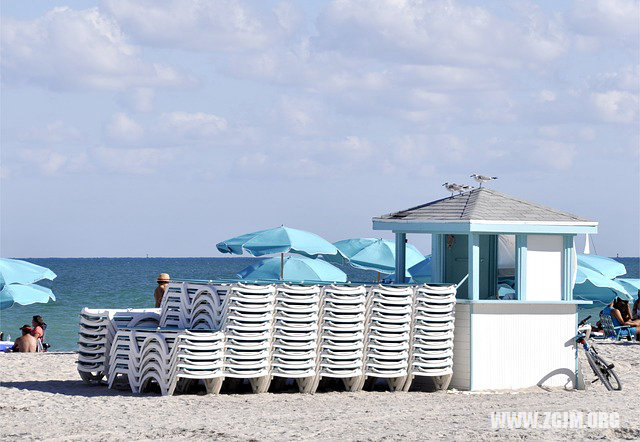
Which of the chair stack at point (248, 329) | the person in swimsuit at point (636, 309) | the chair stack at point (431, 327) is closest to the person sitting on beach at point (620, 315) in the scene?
the person in swimsuit at point (636, 309)

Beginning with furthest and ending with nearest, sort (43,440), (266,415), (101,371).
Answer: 1. (101,371)
2. (266,415)
3. (43,440)

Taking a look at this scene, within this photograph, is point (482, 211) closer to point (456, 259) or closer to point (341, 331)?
point (456, 259)

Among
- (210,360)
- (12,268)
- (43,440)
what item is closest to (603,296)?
(12,268)

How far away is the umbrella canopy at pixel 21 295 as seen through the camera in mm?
21266

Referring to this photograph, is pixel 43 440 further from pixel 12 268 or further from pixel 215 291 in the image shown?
pixel 12 268

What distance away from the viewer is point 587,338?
14492 millimetres

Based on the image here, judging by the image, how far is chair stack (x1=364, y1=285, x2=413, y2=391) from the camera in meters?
13.5

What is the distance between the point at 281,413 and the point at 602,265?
42.1 ft

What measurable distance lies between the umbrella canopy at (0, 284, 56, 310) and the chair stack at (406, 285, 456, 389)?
31.2 feet

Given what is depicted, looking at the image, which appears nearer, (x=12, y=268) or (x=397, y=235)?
(x=397, y=235)

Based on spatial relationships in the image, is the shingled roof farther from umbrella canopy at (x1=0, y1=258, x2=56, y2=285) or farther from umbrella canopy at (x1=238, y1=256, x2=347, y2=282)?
umbrella canopy at (x1=0, y1=258, x2=56, y2=285)

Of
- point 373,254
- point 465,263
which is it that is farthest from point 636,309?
point 465,263

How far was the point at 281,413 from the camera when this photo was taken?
469 inches

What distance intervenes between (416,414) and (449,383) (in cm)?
224
